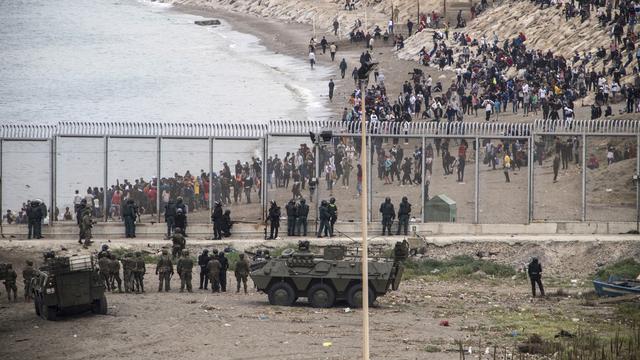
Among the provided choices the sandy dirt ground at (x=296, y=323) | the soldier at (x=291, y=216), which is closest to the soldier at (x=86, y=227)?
the sandy dirt ground at (x=296, y=323)

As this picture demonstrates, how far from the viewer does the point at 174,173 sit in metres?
47.0

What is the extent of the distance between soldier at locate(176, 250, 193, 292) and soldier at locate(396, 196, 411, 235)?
26.1ft

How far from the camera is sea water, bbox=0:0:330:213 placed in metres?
47.1

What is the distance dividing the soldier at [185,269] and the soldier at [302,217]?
6265mm

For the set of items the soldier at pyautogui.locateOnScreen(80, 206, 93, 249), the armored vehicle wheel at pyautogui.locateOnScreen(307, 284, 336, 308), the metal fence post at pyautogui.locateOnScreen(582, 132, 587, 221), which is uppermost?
the metal fence post at pyautogui.locateOnScreen(582, 132, 587, 221)

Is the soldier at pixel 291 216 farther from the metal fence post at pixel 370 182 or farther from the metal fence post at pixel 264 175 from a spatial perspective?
the metal fence post at pixel 370 182

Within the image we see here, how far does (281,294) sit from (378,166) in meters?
8.79

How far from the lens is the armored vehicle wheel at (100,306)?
3772 cm

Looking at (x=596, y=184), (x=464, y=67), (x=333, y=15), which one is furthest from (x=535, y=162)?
(x=333, y=15)

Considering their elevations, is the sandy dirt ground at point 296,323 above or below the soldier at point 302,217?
below

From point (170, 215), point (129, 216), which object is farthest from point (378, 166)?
point (129, 216)

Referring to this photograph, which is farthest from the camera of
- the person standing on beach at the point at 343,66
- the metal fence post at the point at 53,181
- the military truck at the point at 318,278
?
the person standing on beach at the point at 343,66

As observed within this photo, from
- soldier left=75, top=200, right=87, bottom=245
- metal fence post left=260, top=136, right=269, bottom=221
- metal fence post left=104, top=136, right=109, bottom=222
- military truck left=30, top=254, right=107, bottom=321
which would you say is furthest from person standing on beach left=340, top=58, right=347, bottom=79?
military truck left=30, top=254, right=107, bottom=321

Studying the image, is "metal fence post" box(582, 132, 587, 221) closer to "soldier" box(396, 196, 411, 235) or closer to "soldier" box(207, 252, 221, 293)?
"soldier" box(396, 196, 411, 235)
